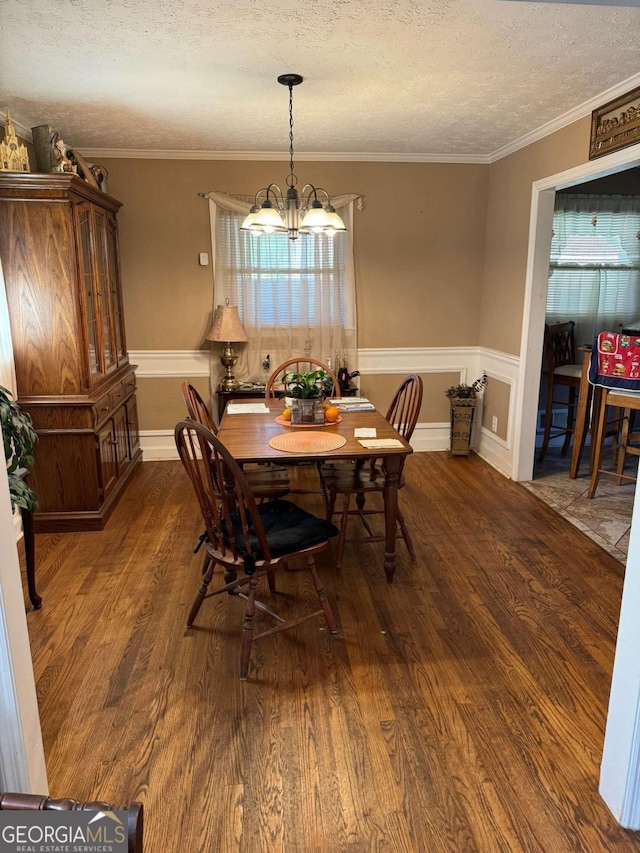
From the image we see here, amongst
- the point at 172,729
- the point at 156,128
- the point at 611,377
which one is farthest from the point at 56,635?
the point at 611,377

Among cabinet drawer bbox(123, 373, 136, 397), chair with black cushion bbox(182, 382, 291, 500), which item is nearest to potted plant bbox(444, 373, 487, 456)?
chair with black cushion bbox(182, 382, 291, 500)

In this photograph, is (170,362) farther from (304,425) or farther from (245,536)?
(245,536)

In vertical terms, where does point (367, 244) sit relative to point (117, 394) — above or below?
above

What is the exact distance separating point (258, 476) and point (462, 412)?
7.49 feet

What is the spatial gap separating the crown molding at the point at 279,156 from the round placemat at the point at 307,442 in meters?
2.64

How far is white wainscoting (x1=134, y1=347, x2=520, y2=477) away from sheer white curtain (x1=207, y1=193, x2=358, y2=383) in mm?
203

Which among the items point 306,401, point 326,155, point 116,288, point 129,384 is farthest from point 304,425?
point 326,155

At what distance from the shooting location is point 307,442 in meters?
2.77

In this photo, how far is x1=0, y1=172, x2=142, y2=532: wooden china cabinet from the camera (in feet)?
10.3

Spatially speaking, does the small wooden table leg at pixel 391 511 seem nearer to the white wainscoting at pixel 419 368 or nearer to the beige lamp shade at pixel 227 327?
the white wainscoting at pixel 419 368

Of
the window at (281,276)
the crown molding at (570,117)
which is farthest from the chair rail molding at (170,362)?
the crown molding at (570,117)

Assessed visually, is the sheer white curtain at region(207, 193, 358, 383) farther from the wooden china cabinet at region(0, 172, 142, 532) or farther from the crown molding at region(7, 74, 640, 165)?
the wooden china cabinet at region(0, 172, 142, 532)

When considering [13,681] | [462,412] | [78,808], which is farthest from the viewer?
[462,412]

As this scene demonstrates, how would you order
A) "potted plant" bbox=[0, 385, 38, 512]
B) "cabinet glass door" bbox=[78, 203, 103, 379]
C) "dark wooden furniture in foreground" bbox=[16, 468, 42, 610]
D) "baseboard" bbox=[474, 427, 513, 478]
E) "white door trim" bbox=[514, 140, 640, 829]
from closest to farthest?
"white door trim" bbox=[514, 140, 640, 829] → "potted plant" bbox=[0, 385, 38, 512] → "dark wooden furniture in foreground" bbox=[16, 468, 42, 610] → "cabinet glass door" bbox=[78, 203, 103, 379] → "baseboard" bbox=[474, 427, 513, 478]
